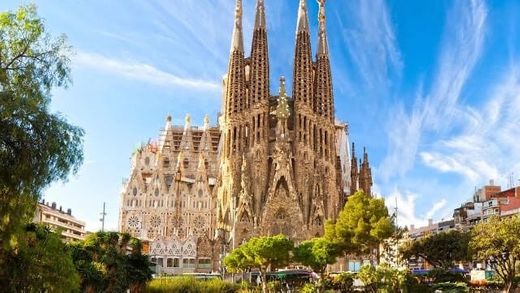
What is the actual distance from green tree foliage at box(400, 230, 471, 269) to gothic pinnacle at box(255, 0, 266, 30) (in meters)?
37.8

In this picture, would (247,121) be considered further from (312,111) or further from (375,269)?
(375,269)

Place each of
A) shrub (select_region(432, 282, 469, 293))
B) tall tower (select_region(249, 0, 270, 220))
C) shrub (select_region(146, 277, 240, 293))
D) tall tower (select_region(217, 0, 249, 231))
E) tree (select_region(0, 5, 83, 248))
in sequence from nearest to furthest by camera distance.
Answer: tree (select_region(0, 5, 83, 248)) < shrub (select_region(432, 282, 469, 293)) < shrub (select_region(146, 277, 240, 293)) < tall tower (select_region(249, 0, 270, 220)) < tall tower (select_region(217, 0, 249, 231))

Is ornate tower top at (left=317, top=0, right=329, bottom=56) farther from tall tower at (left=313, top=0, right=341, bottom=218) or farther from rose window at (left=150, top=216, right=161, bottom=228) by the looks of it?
rose window at (left=150, top=216, right=161, bottom=228)

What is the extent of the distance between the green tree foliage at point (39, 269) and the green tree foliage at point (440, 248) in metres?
32.5

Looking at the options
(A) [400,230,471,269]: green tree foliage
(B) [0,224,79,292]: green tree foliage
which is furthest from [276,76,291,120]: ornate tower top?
(B) [0,224,79,292]: green tree foliage

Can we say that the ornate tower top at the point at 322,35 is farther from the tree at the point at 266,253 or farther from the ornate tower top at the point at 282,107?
the tree at the point at 266,253

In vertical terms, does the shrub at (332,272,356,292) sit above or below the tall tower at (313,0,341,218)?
below

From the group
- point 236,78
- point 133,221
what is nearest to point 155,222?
point 133,221

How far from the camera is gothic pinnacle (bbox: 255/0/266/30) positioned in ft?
232

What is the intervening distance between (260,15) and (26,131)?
6196cm

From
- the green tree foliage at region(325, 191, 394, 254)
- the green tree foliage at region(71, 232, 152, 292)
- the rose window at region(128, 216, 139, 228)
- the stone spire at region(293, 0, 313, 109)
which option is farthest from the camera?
the stone spire at region(293, 0, 313, 109)

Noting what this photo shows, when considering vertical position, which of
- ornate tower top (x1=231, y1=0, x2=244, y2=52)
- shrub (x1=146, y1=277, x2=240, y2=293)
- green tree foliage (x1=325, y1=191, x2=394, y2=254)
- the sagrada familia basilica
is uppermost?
ornate tower top (x1=231, y1=0, x2=244, y2=52)

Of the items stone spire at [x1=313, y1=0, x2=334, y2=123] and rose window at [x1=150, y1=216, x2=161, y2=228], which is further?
stone spire at [x1=313, y1=0, x2=334, y2=123]

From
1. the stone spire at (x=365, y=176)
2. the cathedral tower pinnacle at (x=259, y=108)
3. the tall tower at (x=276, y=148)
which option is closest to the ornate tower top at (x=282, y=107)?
the tall tower at (x=276, y=148)
